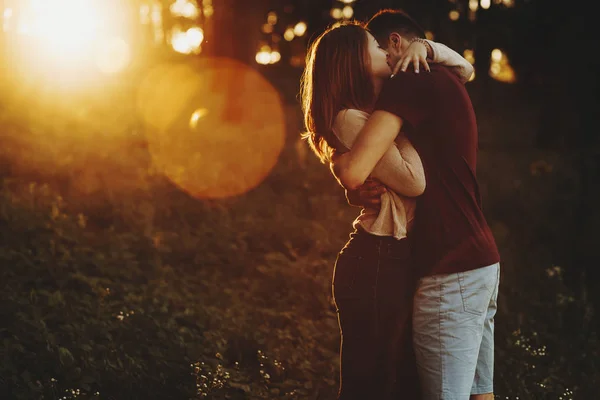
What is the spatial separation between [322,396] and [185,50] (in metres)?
27.5

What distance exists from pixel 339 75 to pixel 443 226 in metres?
0.81

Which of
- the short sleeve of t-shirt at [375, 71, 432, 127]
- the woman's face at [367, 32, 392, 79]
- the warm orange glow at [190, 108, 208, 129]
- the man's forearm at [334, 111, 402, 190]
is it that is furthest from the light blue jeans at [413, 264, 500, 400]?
the warm orange glow at [190, 108, 208, 129]

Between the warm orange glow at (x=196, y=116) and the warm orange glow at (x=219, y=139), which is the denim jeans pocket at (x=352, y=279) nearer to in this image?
the warm orange glow at (x=219, y=139)

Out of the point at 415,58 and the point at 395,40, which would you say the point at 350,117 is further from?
the point at 395,40

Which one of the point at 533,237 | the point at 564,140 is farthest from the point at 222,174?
the point at 564,140

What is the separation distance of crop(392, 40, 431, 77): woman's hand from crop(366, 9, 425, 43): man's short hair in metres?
0.32

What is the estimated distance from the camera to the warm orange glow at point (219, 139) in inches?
348

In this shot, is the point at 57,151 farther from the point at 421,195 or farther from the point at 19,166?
the point at 421,195

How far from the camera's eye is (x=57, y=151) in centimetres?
899

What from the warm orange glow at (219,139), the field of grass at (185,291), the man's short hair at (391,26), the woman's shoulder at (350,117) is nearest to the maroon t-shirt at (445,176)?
the woman's shoulder at (350,117)

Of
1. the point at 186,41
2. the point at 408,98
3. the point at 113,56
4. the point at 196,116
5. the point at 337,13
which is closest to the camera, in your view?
the point at 408,98

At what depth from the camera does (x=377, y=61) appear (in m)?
2.74

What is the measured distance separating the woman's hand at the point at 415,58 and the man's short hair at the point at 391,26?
0.32 m

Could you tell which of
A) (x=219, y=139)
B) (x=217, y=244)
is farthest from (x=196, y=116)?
(x=217, y=244)
